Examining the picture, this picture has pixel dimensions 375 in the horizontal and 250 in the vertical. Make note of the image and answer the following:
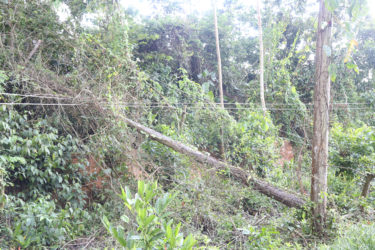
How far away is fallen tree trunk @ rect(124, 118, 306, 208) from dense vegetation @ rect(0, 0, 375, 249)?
97mm

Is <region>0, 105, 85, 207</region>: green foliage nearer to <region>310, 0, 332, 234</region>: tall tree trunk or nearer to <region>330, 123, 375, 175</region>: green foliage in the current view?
<region>310, 0, 332, 234</region>: tall tree trunk

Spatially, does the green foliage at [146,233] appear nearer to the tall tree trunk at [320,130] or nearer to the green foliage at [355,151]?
the tall tree trunk at [320,130]

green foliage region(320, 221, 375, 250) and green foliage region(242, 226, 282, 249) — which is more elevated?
green foliage region(320, 221, 375, 250)

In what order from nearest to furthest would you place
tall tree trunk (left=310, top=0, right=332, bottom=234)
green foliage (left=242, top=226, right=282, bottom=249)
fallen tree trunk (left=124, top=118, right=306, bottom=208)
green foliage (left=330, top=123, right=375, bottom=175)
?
green foliage (left=242, top=226, right=282, bottom=249) < tall tree trunk (left=310, top=0, right=332, bottom=234) < fallen tree trunk (left=124, top=118, right=306, bottom=208) < green foliage (left=330, top=123, right=375, bottom=175)

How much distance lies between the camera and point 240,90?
9641 mm

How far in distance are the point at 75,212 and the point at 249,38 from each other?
8.72 m

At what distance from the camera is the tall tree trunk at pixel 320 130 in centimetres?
350

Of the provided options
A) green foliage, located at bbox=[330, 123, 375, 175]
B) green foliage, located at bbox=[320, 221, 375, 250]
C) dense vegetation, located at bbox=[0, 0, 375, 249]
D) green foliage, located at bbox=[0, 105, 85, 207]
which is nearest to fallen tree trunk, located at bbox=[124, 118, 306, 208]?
dense vegetation, located at bbox=[0, 0, 375, 249]

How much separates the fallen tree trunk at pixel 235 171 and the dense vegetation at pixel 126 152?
0.10 meters

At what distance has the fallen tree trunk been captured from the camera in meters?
4.04

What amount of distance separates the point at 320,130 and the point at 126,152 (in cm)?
303

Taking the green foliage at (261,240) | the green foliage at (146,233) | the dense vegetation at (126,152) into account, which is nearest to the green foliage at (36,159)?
the dense vegetation at (126,152)

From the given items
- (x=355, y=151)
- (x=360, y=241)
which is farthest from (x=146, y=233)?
(x=355, y=151)

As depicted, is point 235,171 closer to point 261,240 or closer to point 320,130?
point 320,130
